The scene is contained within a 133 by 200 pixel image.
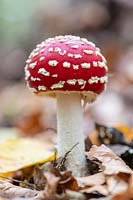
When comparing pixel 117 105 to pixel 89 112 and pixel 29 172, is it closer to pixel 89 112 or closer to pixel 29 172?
pixel 89 112

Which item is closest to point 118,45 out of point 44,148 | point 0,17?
point 0,17

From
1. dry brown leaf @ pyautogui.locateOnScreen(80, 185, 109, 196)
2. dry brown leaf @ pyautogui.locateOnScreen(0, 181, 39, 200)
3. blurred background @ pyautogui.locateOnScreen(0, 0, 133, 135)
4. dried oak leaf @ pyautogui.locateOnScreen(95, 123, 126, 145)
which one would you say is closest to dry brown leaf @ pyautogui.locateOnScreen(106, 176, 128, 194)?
dry brown leaf @ pyautogui.locateOnScreen(80, 185, 109, 196)

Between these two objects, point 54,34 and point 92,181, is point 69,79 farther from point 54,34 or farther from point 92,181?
point 54,34

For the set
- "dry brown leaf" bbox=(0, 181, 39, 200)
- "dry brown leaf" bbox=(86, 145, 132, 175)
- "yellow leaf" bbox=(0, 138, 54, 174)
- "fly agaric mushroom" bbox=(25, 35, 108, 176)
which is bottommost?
"dry brown leaf" bbox=(0, 181, 39, 200)

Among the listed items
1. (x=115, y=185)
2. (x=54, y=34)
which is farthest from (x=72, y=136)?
(x=54, y=34)

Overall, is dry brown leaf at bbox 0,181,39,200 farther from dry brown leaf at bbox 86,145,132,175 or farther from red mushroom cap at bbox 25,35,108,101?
red mushroom cap at bbox 25,35,108,101

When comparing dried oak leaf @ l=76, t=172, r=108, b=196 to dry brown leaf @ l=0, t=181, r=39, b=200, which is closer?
dried oak leaf @ l=76, t=172, r=108, b=196
